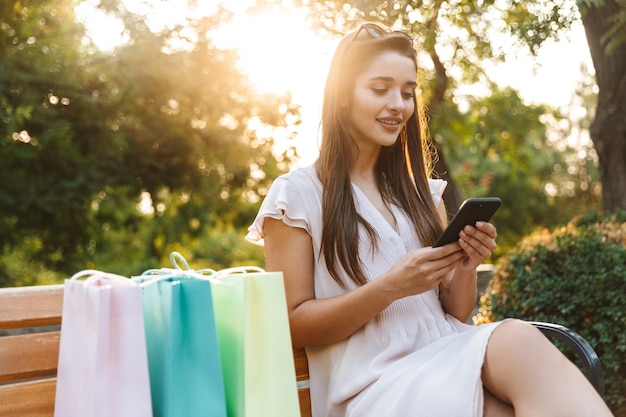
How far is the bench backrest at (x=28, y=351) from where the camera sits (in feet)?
7.02

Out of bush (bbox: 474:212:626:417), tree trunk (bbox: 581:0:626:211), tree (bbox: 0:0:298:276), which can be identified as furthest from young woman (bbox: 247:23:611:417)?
tree (bbox: 0:0:298:276)

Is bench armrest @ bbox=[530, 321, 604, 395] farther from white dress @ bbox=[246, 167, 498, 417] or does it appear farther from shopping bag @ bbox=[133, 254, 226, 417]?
shopping bag @ bbox=[133, 254, 226, 417]

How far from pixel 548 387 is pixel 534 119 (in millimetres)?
7456

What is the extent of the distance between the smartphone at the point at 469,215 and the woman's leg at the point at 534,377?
300 mm

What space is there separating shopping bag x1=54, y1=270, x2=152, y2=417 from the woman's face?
47.7 inches

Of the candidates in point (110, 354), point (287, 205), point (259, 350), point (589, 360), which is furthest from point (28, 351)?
point (589, 360)

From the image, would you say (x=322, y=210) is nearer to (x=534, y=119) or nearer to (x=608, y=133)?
(x=608, y=133)

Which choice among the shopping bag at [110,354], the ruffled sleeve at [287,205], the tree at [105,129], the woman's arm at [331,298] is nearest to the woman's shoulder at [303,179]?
the ruffled sleeve at [287,205]

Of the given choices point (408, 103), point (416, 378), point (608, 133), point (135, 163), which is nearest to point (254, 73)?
point (608, 133)

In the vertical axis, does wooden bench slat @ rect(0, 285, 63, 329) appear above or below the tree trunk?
below

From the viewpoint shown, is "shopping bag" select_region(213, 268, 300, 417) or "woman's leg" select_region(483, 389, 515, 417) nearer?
"shopping bag" select_region(213, 268, 300, 417)

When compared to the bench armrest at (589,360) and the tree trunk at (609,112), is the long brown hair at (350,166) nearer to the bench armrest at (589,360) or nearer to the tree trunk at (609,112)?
the bench armrest at (589,360)

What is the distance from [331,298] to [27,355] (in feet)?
2.96

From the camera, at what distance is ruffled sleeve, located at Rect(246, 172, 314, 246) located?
2596mm
